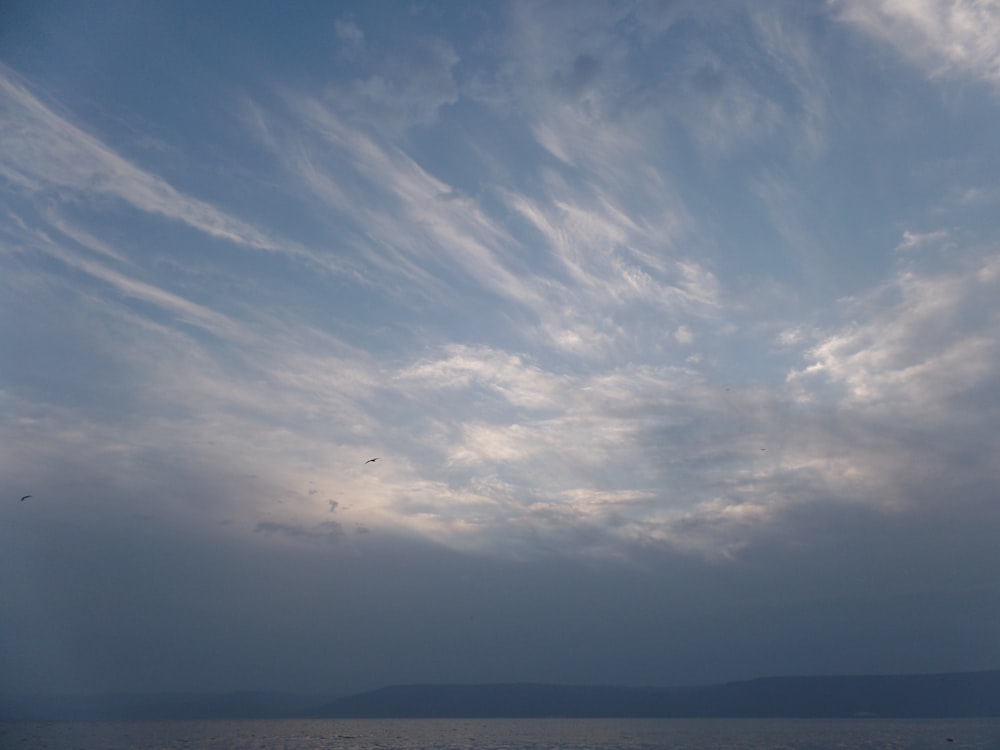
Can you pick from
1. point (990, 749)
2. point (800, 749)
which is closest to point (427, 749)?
point (800, 749)

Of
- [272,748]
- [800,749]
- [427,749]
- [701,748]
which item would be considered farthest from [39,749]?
[800,749]

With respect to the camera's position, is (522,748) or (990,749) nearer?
(990,749)

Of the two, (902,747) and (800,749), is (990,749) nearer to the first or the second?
(902,747)

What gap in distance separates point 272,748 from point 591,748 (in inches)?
2090

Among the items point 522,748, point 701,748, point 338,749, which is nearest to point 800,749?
point 701,748

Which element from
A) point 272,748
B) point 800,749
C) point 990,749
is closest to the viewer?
point 990,749

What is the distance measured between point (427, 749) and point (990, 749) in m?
84.5

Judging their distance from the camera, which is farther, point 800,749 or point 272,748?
point 272,748

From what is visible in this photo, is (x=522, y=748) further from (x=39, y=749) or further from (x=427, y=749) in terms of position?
(x=39, y=749)

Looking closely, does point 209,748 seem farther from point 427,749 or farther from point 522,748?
Result: point 522,748

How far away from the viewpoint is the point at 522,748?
120 meters

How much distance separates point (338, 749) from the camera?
12150cm

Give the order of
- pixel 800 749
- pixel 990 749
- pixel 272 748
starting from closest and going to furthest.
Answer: pixel 990 749 < pixel 800 749 < pixel 272 748

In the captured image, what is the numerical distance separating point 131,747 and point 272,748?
22.6 meters
